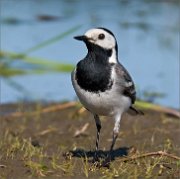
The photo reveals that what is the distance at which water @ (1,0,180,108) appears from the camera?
37.3 ft

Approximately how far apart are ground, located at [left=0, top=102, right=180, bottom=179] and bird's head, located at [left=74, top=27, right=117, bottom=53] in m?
0.99

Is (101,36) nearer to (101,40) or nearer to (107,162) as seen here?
(101,40)

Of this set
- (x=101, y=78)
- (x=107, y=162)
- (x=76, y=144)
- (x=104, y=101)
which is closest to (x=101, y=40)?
(x=101, y=78)

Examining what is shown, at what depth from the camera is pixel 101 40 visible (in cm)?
731

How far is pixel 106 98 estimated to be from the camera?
7.17 metres

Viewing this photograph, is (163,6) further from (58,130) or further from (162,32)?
(58,130)

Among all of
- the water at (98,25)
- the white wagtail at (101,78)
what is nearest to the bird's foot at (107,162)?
the white wagtail at (101,78)

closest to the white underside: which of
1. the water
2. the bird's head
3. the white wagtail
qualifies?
the white wagtail

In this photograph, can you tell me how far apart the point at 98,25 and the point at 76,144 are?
709 cm

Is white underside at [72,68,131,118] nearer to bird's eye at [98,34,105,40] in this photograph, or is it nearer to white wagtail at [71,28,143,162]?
white wagtail at [71,28,143,162]

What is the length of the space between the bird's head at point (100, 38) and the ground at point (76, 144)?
990 millimetres

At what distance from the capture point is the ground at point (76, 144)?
22.6ft

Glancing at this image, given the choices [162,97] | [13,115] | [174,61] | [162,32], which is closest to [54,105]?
[13,115]

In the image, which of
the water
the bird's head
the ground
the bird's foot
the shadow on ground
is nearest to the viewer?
the ground
